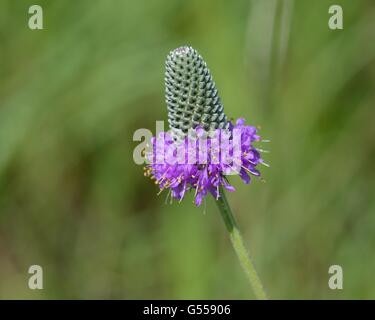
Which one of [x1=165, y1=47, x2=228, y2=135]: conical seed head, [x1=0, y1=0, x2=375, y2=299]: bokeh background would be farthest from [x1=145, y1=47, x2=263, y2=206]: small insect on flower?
[x1=0, y1=0, x2=375, y2=299]: bokeh background

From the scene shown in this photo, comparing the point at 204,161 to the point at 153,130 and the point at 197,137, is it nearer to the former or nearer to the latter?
the point at 197,137

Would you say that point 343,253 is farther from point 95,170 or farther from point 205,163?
point 205,163

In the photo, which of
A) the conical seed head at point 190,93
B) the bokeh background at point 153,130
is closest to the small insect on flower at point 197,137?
the conical seed head at point 190,93

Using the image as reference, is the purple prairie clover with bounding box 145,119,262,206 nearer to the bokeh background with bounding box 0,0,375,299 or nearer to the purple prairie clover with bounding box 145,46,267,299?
the purple prairie clover with bounding box 145,46,267,299

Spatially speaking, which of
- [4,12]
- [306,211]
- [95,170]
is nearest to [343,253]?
[306,211]

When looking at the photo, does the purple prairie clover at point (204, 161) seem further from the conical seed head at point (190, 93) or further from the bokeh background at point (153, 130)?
the bokeh background at point (153, 130)
